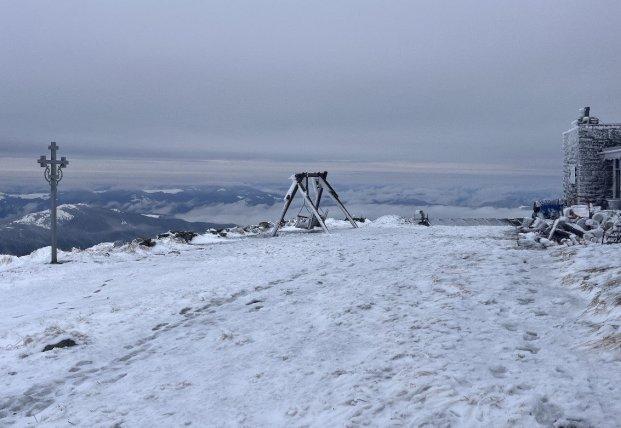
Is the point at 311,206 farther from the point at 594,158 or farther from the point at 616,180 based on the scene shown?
the point at 616,180

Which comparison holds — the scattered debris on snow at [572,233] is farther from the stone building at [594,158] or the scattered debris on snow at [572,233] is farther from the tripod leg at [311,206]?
the stone building at [594,158]

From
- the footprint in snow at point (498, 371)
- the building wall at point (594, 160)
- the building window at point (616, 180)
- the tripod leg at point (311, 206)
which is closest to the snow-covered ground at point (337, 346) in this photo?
the footprint in snow at point (498, 371)

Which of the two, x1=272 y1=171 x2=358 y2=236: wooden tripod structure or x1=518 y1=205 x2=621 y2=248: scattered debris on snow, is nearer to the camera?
x1=518 y1=205 x2=621 y2=248: scattered debris on snow

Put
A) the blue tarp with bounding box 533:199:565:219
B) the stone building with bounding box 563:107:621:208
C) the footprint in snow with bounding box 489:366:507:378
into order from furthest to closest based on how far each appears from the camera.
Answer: the stone building with bounding box 563:107:621:208 < the blue tarp with bounding box 533:199:565:219 < the footprint in snow with bounding box 489:366:507:378

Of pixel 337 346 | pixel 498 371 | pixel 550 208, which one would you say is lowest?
pixel 337 346

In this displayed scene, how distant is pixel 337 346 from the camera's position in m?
6.27

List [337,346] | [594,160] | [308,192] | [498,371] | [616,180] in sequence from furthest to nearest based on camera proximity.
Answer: [594,160] < [616,180] < [308,192] < [337,346] < [498,371]

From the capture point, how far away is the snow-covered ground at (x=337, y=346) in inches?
175

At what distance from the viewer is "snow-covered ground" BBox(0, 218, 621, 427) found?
445 centimetres

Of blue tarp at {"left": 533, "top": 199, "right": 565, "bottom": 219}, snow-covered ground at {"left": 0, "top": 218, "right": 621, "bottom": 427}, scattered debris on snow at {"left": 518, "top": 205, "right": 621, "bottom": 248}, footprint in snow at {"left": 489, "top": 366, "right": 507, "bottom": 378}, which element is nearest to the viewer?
snow-covered ground at {"left": 0, "top": 218, "right": 621, "bottom": 427}

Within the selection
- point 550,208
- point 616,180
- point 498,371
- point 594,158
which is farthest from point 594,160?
point 498,371

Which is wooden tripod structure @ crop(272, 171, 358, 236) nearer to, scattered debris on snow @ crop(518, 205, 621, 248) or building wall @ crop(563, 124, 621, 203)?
scattered debris on snow @ crop(518, 205, 621, 248)

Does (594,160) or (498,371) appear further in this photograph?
(594,160)

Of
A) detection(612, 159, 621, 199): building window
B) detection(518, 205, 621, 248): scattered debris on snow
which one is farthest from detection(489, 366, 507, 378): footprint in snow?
detection(612, 159, 621, 199): building window
